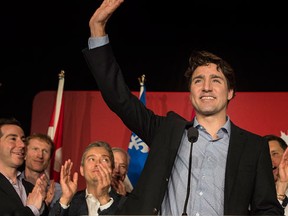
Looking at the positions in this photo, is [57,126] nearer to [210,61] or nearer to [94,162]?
[94,162]

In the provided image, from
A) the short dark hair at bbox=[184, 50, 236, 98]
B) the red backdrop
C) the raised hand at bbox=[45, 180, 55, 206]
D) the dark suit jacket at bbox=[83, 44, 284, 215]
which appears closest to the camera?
the dark suit jacket at bbox=[83, 44, 284, 215]

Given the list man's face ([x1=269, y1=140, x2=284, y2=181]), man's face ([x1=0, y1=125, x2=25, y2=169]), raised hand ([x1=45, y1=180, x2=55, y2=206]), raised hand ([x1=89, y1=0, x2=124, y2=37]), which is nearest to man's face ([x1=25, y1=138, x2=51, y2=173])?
man's face ([x1=0, y1=125, x2=25, y2=169])

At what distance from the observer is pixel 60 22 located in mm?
5711

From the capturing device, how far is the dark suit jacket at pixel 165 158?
191cm

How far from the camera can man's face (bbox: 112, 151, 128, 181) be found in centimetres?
417

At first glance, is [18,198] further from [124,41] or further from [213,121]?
[124,41]

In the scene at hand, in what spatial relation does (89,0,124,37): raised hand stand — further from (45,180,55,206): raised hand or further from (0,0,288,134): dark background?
(0,0,288,134): dark background

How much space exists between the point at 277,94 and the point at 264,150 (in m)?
3.01

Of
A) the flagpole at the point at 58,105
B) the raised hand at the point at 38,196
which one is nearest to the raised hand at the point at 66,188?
the raised hand at the point at 38,196

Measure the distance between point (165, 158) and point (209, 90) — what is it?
0.35 m

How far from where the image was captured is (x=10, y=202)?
3324mm

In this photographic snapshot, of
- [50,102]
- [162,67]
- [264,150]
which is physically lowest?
[264,150]

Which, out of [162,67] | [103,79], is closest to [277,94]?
[162,67]

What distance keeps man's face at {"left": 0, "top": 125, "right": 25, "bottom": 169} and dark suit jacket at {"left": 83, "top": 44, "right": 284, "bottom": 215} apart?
1922mm
